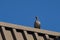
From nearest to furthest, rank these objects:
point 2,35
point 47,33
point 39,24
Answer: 1. point 2,35
2. point 47,33
3. point 39,24

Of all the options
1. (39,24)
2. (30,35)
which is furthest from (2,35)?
(39,24)

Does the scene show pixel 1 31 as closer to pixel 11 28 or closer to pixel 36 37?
pixel 11 28

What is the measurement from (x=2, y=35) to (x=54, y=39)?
1361mm

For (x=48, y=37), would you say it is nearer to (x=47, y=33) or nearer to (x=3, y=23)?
(x=47, y=33)

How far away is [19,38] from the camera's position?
787cm

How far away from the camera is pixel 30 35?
319 inches

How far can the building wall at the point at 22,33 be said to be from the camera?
25.6 feet

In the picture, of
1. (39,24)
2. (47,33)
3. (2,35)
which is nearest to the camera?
(2,35)

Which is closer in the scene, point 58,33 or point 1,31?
point 1,31

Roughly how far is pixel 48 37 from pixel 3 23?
1.18 m

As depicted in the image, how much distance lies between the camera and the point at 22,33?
805 cm

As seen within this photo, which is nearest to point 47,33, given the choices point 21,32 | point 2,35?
point 21,32

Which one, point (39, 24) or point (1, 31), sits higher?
point (39, 24)

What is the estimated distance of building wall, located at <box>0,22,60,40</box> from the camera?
25.6ft
